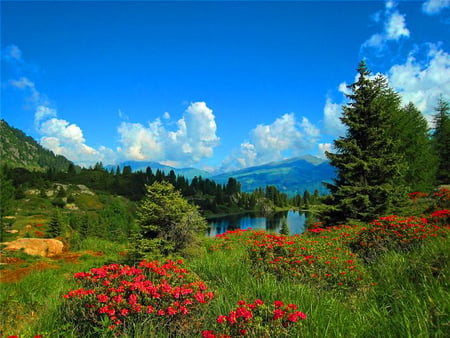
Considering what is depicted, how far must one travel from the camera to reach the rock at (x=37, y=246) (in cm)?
2049

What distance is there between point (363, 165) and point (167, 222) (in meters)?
13.7

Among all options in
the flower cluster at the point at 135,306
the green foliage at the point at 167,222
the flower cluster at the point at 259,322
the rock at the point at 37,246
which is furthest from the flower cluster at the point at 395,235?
the rock at the point at 37,246

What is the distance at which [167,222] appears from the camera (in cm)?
1088

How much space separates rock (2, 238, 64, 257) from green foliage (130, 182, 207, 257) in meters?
14.8

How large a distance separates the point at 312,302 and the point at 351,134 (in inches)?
703

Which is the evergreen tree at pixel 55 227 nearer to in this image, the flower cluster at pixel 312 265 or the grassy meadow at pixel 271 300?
the grassy meadow at pixel 271 300

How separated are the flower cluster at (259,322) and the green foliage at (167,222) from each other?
7.24 meters

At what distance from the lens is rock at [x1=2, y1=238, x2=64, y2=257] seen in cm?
2049

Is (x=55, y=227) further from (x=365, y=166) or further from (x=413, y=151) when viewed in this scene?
(x=413, y=151)

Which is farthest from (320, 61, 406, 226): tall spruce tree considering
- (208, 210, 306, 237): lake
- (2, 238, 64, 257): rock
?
(208, 210, 306, 237): lake

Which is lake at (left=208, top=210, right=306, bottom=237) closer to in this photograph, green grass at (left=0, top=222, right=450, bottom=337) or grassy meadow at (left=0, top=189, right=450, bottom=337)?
grassy meadow at (left=0, top=189, right=450, bottom=337)

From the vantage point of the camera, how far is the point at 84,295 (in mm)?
4363

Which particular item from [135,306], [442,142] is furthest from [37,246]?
[442,142]

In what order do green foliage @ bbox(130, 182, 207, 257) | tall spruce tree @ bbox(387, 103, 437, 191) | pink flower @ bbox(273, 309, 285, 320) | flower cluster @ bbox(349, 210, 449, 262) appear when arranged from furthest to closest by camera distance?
tall spruce tree @ bbox(387, 103, 437, 191)
green foliage @ bbox(130, 182, 207, 257)
flower cluster @ bbox(349, 210, 449, 262)
pink flower @ bbox(273, 309, 285, 320)
